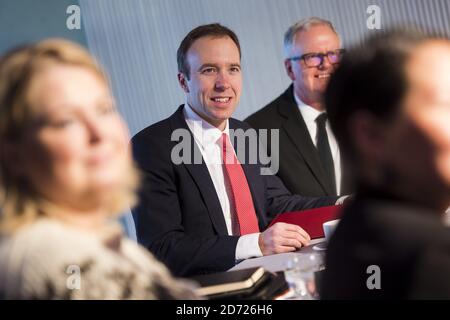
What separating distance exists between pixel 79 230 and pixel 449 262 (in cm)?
43

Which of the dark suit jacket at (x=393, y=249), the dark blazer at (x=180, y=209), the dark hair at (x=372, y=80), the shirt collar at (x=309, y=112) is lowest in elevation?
the dark blazer at (x=180, y=209)

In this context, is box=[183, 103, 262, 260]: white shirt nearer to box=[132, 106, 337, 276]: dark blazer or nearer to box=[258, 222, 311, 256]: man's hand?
box=[132, 106, 337, 276]: dark blazer

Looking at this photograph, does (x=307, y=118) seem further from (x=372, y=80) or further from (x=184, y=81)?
(x=372, y=80)

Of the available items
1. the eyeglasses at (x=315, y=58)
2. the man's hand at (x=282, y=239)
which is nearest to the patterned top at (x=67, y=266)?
the man's hand at (x=282, y=239)

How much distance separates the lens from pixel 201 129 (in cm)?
274

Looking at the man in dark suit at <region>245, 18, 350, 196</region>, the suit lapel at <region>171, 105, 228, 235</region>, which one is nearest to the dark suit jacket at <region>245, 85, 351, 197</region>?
the man in dark suit at <region>245, 18, 350, 196</region>

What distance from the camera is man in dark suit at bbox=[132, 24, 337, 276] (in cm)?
237

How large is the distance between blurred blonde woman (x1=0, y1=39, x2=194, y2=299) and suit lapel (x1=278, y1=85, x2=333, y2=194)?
95.3 inches

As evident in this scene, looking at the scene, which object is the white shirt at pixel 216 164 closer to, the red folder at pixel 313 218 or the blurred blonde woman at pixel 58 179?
the red folder at pixel 313 218

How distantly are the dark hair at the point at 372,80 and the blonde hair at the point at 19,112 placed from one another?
11.4 inches

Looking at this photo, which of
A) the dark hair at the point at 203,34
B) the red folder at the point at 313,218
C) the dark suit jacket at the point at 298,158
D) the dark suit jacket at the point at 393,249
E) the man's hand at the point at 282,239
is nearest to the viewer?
the dark suit jacket at the point at 393,249

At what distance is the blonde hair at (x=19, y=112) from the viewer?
0.83 m

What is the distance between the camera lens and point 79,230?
85 centimetres
